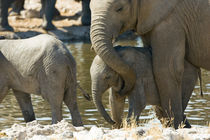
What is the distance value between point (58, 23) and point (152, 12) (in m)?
19.9

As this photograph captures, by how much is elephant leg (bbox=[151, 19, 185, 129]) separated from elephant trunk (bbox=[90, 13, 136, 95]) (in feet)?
1.39

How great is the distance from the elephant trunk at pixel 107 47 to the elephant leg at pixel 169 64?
0.42 meters

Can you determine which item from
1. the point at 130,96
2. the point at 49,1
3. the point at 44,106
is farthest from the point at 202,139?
the point at 49,1

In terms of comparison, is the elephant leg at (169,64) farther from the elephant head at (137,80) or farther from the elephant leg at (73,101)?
the elephant leg at (73,101)

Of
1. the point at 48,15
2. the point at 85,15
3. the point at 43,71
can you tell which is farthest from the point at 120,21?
the point at 85,15

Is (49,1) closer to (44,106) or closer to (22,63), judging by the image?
(44,106)

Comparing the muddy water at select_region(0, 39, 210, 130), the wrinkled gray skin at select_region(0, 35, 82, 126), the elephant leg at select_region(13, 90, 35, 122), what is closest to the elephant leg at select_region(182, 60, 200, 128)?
the muddy water at select_region(0, 39, 210, 130)

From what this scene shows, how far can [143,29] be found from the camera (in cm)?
920

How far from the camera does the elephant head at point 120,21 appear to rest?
886cm

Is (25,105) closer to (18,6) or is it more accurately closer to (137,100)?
(137,100)

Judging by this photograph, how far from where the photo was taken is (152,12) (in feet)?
30.0

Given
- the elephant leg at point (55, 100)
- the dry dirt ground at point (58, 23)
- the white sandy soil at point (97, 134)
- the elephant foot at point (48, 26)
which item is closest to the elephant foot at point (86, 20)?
the dry dirt ground at point (58, 23)

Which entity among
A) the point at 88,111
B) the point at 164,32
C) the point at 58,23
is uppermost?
the point at 164,32

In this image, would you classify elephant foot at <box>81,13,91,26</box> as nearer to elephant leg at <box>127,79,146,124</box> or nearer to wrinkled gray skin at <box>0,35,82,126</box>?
wrinkled gray skin at <box>0,35,82,126</box>
